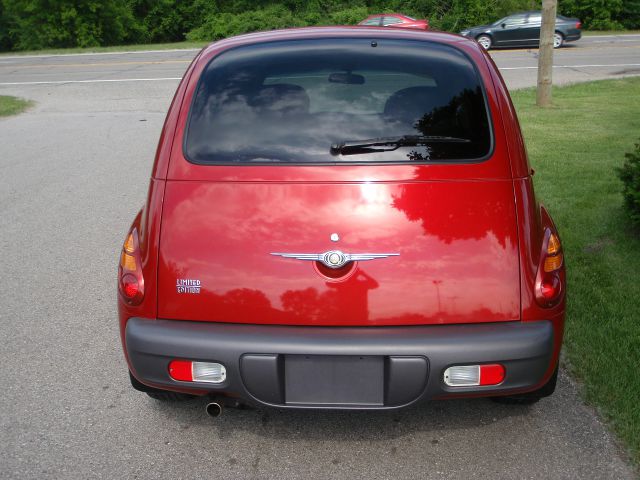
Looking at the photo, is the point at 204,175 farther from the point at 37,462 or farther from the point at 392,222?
the point at 37,462

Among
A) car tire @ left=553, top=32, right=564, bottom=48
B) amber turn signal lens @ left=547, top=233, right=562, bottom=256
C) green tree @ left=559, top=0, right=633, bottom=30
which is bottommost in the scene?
green tree @ left=559, top=0, right=633, bottom=30

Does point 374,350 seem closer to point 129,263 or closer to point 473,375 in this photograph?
point 473,375

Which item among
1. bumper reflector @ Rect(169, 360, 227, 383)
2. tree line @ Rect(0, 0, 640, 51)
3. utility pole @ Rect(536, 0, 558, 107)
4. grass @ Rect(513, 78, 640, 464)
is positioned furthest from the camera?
tree line @ Rect(0, 0, 640, 51)

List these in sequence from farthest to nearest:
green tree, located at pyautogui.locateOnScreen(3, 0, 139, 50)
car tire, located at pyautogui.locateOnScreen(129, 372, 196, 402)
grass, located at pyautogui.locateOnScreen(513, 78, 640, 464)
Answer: green tree, located at pyautogui.locateOnScreen(3, 0, 139, 50), grass, located at pyautogui.locateOnScreen(513, 78, 640, 464), car tire, located at pyautogui.locateOnScreen(129, 372, 196, 402)

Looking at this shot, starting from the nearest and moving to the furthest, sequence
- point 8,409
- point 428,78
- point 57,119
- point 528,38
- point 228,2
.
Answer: point 428,78
point 8,409
point 57,119
point 528,38
point 228,2

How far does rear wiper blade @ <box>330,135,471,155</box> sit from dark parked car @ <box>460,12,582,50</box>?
2324 centimetres

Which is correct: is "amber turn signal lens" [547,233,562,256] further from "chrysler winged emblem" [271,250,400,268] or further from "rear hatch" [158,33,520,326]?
"chrysler winged emblem" [271,250,400,268]

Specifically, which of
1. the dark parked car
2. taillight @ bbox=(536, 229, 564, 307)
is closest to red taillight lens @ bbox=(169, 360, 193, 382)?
taillight @ bbox=(536, 229, 564, 307)

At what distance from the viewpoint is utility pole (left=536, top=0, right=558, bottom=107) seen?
39.4ft

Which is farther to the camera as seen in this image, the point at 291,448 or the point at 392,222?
the point at 291,448

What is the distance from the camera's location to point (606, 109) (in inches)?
481

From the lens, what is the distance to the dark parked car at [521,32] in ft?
81.0

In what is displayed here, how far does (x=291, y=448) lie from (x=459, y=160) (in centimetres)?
142

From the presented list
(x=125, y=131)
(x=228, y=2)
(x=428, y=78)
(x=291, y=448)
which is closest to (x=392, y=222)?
(x=428, y=78)
